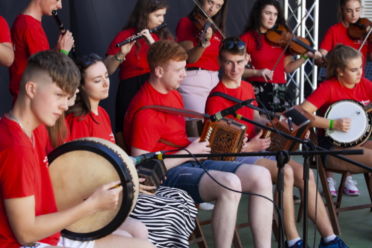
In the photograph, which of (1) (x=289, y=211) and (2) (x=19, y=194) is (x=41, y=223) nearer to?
(2) (x=19, y=194)

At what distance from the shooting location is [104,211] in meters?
2.41

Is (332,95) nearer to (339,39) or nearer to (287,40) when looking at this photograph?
(287,40)

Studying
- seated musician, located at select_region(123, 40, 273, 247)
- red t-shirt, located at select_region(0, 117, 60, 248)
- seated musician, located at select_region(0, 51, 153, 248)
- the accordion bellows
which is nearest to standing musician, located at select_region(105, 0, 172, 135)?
seated musician, located at select_region(123, 40, 273, 247)

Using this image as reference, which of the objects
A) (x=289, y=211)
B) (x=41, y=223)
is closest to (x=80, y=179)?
(x=41, y=223)

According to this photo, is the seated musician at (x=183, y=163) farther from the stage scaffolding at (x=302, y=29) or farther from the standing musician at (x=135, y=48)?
the stage scaffolding at (x=302, y=29)

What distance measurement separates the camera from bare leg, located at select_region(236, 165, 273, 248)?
11.0ft

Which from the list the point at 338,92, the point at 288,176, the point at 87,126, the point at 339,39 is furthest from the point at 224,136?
the point at 339,39

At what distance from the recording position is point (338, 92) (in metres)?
4.43

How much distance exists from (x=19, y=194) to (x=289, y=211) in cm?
203

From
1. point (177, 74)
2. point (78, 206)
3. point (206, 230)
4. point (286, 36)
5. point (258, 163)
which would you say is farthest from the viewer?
point (286, 36)

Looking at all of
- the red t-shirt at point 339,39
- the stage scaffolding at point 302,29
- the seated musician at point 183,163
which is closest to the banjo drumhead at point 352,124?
the seated musician at point 183,163

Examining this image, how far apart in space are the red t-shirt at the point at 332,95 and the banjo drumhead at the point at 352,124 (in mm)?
79

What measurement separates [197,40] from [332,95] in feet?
3.79

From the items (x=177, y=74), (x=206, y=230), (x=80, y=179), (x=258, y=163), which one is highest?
(x=177, y=74)
